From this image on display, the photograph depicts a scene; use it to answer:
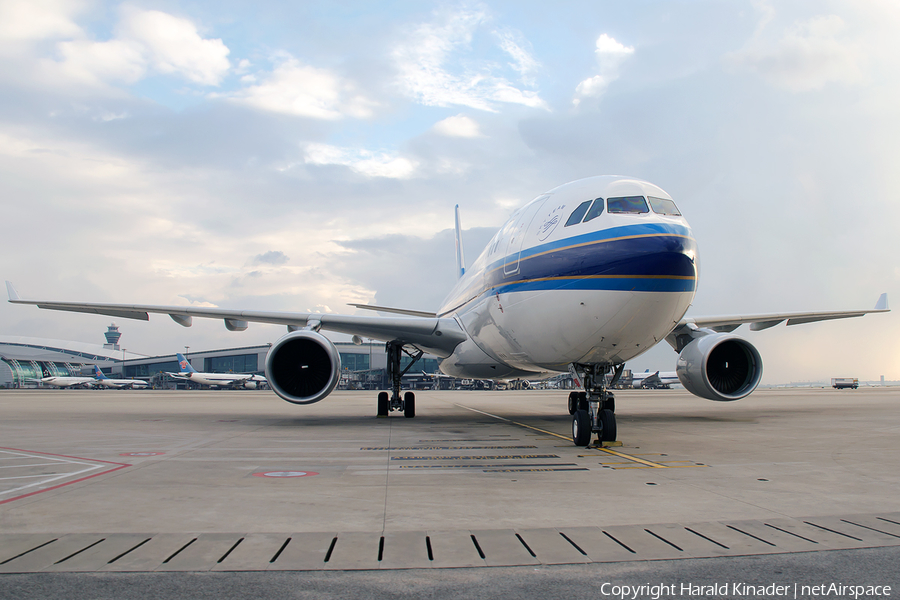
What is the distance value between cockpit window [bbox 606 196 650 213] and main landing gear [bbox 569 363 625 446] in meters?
2.68

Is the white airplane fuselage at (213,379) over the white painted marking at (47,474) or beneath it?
beneath

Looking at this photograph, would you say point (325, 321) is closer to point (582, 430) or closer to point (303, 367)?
point (303, 367)

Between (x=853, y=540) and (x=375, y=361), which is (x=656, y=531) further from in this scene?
(x=375, y=361)

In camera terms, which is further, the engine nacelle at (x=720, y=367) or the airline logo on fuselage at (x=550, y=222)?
the engine nacelle at (x=720, y=367)

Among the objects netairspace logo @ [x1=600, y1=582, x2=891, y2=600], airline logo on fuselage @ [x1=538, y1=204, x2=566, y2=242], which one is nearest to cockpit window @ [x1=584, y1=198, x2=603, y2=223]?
airline logo on fuselage @ [x1=538, y1=204, x2=566, y2=242]

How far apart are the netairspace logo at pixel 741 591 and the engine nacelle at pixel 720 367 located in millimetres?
9699

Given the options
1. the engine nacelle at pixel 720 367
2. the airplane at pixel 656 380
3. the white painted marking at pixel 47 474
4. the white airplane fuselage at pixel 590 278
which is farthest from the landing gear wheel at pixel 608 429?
the airplane at pixel 656 380

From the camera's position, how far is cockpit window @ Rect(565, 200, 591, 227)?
8961 mm

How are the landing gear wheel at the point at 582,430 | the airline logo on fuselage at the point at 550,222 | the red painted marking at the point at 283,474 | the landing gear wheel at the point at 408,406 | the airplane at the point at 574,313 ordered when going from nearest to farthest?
the red painted marking at the point at 283,474 < the airplane at the point at 574,313 < the landing gear wheel at the point at 582,430 < the airline logo on fuselage at the point at 550,222 < the landing gear wheel at the point at 408,406

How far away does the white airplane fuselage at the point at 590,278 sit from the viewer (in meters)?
8.09

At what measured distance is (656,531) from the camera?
4.27m

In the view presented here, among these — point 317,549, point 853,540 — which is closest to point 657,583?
point 853,540

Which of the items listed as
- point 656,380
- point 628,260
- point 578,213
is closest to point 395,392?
point 578,213

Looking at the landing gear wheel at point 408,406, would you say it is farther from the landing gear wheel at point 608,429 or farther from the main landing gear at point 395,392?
the landing gear wheel at point 608,429
